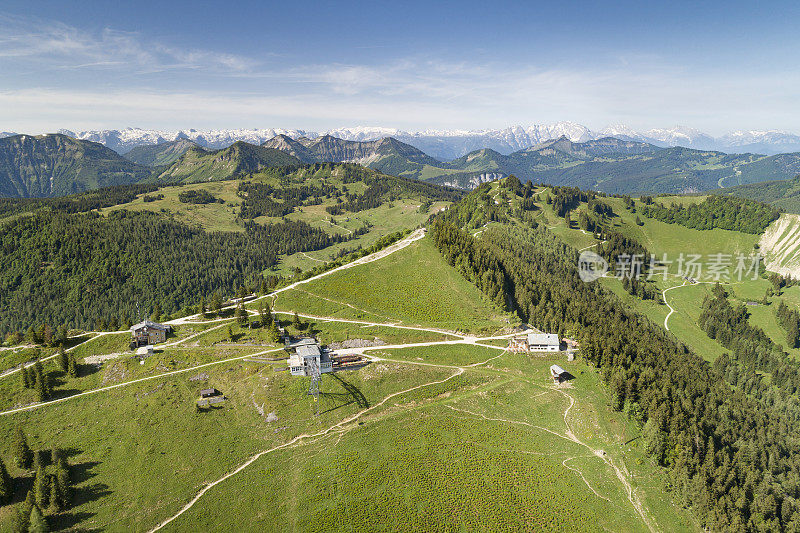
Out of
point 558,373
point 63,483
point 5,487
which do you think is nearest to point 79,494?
point 63,483

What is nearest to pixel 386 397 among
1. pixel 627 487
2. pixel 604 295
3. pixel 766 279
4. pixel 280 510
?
pixel 280 510

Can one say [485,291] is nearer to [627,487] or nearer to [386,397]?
[386,397]

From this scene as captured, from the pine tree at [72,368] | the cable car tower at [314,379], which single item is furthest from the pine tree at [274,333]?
the pine tree at [72,368]

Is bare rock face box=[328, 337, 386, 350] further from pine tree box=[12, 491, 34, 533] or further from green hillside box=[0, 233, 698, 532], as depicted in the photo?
pine tree box=[12, 491, 34, 533]

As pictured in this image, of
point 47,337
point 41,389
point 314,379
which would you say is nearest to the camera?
point 41,389

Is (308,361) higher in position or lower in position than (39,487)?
higher

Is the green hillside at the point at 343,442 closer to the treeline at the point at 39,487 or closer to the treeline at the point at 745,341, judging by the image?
the treeline at the point at 39,487

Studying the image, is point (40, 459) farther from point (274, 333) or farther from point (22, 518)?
point (274, 333)
